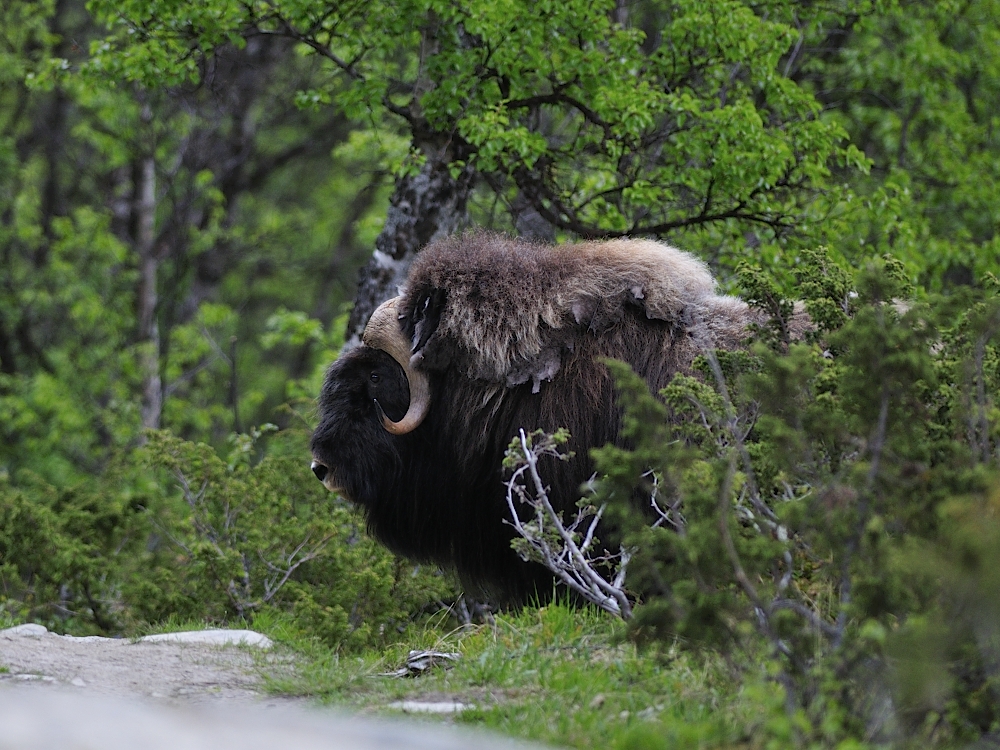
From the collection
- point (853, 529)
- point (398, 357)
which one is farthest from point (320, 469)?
point (853, 529)

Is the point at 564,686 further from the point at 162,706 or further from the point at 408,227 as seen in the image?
the point at 408,227

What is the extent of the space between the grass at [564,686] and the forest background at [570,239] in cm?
14

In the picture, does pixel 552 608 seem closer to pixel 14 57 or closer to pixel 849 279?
pixel 849 279

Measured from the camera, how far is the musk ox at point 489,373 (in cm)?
489

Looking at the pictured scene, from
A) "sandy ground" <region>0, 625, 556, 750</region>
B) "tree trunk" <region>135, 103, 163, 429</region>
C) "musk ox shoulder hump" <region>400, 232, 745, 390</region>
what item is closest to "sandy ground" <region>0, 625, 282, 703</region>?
"sandy ground" <region>0, 625, 556, 750</region>

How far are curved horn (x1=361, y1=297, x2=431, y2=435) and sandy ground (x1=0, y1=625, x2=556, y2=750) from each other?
1129 mm

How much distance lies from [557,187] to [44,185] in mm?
10674

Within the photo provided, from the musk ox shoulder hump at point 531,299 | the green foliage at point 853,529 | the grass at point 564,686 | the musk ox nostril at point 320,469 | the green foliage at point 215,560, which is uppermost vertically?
the musk ox shoulder hump at point 531,299

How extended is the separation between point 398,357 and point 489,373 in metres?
0.52

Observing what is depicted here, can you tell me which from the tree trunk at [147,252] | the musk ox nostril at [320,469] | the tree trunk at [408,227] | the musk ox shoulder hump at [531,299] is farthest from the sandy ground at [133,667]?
the tree trunk at [147,252]

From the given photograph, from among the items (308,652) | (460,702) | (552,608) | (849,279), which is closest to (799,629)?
→ (460,702)

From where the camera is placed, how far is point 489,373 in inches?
197

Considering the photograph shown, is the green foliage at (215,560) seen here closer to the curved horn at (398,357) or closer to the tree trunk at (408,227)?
the curved horn at (398,357)

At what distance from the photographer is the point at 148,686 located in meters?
3.58
